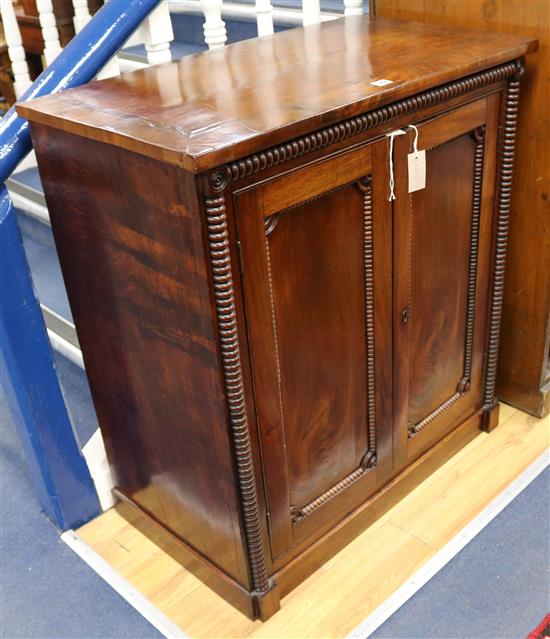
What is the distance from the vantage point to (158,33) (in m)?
1.78

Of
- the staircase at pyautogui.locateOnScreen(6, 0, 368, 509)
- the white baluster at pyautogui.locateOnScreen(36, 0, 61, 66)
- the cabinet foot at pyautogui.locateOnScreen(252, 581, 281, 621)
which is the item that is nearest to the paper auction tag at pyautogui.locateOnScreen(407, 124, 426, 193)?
the staircase at pyautogui.locateOnScreen(6, 0, 368, 509)

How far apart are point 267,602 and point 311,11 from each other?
152cm

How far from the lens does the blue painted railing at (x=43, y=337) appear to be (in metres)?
1.65

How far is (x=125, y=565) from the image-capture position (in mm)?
1968

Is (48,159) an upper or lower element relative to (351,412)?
upper

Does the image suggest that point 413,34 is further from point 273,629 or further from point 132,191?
point 273,629

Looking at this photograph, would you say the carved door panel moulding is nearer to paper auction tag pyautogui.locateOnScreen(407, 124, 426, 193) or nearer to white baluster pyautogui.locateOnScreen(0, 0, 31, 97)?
paper auction tag pyautogui.locateOnScreen(407, 124, 426, 193)

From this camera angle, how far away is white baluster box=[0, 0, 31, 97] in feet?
8.43

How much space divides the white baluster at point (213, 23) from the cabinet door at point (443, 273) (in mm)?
654

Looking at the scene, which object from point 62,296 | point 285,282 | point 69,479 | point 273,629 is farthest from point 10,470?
point 285,282

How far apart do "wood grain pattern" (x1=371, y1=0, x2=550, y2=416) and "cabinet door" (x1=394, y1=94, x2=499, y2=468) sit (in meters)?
0.18

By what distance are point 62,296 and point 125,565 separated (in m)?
1.20

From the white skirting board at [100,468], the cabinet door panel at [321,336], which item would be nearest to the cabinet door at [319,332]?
the cabinet door panel at [321,336]

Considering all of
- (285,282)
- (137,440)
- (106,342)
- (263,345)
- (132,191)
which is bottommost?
(137,440)
